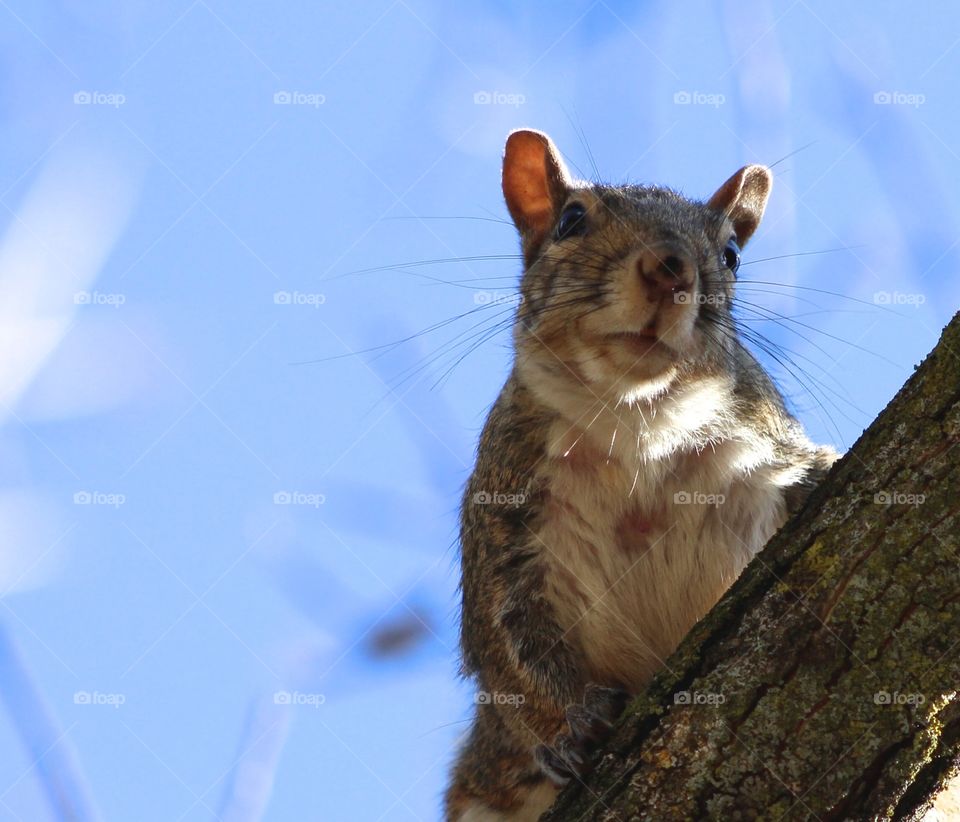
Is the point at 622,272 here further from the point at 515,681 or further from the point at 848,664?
the point at 848,664

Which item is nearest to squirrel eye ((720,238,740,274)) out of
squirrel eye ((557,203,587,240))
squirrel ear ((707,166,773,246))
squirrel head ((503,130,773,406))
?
squirrel head ((503,130,773,406))

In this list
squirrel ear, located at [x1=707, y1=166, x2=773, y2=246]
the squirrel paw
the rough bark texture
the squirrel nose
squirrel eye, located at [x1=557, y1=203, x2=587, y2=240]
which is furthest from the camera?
squirrel ear, located at [x1=707, y1=166, x2=773, y2=246]

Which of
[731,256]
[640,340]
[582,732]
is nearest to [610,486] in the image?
[640,340]

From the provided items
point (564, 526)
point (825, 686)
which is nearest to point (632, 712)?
point (825, 686)

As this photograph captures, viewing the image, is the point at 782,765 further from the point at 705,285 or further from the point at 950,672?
the point at 705,285

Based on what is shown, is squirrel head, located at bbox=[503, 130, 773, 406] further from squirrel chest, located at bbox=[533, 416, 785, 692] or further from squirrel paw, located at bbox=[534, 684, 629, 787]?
squirrel paw, located at bbox=[534, 684, 629, 787]

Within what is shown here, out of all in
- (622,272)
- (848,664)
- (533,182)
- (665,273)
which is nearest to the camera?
(848,664)
